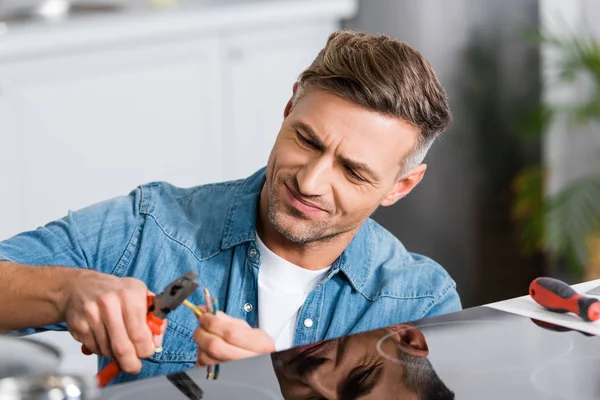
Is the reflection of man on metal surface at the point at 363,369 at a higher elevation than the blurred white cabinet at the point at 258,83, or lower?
higher

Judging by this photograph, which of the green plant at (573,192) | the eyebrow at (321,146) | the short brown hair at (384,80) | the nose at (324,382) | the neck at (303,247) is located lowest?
the green plant at (573,192)

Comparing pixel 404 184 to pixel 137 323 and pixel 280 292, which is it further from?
pixel 137 323

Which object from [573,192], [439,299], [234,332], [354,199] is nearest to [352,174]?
[354,199]

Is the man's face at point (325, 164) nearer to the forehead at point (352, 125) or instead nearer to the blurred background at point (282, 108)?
the forehead at point (352, 125)

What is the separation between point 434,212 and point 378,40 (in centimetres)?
219

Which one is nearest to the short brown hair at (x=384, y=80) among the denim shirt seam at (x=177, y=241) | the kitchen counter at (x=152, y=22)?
the denim shirt seam at (x=177, y=241)

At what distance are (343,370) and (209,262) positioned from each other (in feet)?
2.16

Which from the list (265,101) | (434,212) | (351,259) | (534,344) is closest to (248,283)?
(351,259)

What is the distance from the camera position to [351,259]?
1832 millimetres

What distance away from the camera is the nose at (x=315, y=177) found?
1.64 metres

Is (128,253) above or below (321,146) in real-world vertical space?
below

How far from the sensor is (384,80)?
1.71m

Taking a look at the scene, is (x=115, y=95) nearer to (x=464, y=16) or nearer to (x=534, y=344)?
(x=464, y=16)

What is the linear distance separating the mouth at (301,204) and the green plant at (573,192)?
7.61 ft
